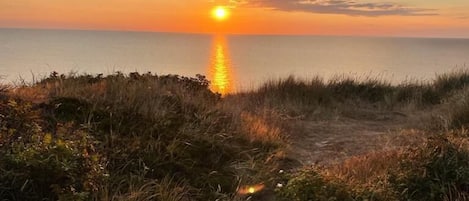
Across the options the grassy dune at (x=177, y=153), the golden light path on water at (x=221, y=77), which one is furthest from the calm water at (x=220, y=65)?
the grassy dune at (x=177, y=153)

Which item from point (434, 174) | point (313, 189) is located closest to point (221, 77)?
point (434, 174)

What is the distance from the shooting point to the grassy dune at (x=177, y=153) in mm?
4293

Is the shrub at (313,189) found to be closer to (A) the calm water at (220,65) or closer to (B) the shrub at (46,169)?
(B) the shrub at (46,169)

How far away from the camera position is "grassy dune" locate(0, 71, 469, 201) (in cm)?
429

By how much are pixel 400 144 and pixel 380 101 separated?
560 cm

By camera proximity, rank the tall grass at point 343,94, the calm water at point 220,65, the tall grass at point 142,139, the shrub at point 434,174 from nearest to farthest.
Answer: the tall grass at point 142,139 < the shrub at point 434,174 < the tall grass at point 343,94 < the calm water at point 220,65

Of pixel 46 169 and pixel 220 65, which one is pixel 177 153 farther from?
pixel 220 65

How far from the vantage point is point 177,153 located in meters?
5.80

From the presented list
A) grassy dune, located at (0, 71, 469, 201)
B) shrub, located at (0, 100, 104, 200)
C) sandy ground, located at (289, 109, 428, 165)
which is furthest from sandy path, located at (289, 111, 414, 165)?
shrub, located at (0, 100, 104, 200)

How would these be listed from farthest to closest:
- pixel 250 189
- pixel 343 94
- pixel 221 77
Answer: pixel 221 77 → pixel 343 94 → pixel 250 189

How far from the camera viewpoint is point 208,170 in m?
5.77

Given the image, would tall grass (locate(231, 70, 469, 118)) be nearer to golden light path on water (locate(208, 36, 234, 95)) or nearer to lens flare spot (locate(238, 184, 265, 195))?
golden light path on water (locate(208, 36, 234, 95))

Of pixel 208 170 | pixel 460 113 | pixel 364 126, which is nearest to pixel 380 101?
pixel 364 126

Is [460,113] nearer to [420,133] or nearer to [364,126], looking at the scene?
[420,133]
